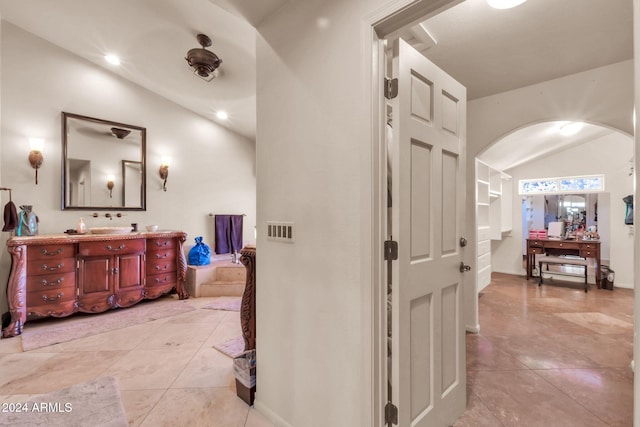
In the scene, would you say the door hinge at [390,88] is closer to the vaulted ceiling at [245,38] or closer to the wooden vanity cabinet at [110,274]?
the vaulted ceiling at [245,38]

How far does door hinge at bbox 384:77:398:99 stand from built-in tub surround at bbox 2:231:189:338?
12.1ft

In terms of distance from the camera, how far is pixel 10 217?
2.98m

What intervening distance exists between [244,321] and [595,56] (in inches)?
131

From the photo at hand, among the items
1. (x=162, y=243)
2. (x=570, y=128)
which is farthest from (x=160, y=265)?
(x=570, y=128)

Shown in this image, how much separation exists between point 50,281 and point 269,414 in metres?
3.09

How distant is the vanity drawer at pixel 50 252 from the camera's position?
2930 millimetres

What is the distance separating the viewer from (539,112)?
255cm

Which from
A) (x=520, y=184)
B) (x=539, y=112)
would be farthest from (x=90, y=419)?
(x=520, y=184)

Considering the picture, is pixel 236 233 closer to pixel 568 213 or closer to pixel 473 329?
pixel 473 329

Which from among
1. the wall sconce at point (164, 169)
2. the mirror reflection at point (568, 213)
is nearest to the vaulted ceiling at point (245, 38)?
the wall sconce at point (164, 169)

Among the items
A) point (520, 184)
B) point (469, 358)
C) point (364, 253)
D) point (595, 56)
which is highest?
point (595, 56)

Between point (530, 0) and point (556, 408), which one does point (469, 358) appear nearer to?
point (556, 408)

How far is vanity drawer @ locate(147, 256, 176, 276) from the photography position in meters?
3.82

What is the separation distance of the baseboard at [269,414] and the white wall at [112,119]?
3.49 m
